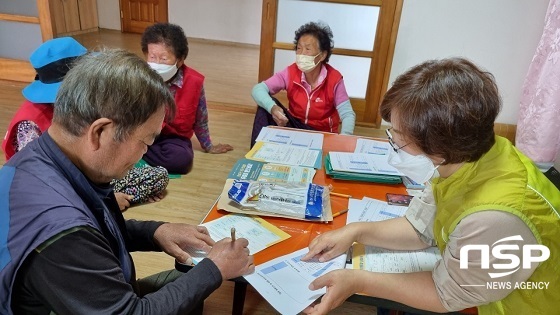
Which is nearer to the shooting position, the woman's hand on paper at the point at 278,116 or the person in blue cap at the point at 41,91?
the person in blue cap at the point at 41,91

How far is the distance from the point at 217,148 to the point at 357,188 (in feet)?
5.75

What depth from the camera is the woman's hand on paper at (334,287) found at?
0.87m

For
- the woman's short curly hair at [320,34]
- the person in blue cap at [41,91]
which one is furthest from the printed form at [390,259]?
the woman's short curly hair at [320,34]

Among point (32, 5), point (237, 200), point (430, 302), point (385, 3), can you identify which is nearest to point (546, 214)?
point (430, 302)

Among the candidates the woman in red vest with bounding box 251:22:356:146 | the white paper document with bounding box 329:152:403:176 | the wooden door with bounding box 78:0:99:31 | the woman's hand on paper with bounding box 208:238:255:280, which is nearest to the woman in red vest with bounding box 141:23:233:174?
the woman in red vest with bounding box 251:22:356:146

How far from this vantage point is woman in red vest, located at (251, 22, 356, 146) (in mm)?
2445

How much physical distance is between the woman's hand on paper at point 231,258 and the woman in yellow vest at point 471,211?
166 millimetres

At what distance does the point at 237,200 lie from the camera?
1200 millimetres

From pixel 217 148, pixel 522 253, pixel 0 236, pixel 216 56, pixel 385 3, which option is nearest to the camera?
pixel 0 236

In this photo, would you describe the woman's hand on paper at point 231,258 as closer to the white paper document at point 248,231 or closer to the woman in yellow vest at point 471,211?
the white paper document at point 248,231

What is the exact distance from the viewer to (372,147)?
175cm

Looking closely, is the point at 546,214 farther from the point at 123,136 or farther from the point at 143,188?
the point at 143,188

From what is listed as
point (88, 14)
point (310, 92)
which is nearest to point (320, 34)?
point (310, 92)

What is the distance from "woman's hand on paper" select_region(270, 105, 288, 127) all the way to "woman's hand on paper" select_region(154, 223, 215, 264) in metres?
1.40
